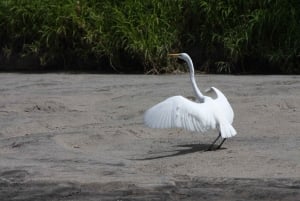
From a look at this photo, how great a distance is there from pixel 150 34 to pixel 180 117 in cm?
718

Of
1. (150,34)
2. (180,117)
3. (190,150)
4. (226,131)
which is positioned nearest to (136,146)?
(190,150)

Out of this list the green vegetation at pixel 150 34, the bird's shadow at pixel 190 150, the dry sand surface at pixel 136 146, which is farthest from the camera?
the green vegetation at pixel 150 34

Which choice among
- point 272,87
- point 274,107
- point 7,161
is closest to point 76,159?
point 7,161

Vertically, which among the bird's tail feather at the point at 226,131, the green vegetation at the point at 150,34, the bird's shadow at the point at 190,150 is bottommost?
the green vegetation at the point at 150,34

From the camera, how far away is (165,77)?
15648 mm

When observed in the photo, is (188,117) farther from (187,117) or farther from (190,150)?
(190,150)

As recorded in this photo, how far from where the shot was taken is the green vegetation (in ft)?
51.7

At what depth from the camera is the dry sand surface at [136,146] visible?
7.86 metres

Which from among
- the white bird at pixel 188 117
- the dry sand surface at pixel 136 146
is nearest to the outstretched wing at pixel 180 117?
the white bird at pixel 188 117

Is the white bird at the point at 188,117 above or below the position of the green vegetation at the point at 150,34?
above

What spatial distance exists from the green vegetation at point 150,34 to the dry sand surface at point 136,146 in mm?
1108

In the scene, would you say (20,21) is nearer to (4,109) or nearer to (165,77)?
(165,77)

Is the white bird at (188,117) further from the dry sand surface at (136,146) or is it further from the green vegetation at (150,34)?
the green vegetation at (150,34)

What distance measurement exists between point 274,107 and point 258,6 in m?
4.69
